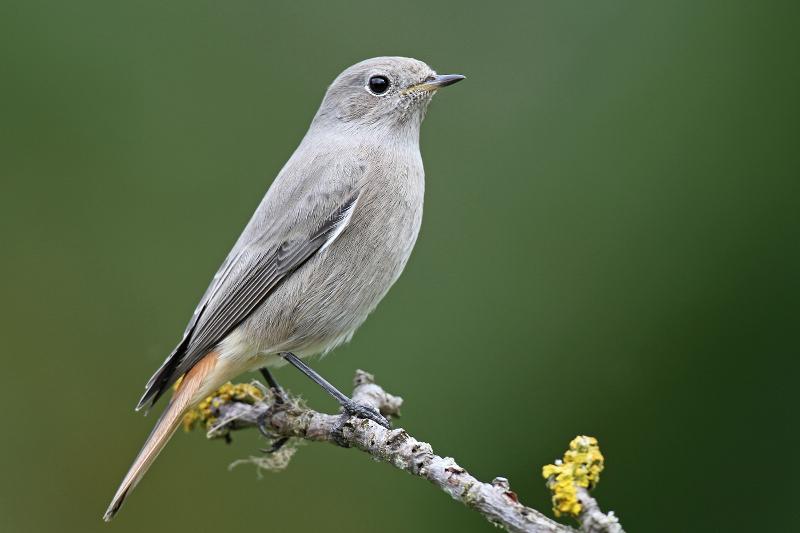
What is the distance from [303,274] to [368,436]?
992 mm

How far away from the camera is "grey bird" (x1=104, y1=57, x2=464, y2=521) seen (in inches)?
153

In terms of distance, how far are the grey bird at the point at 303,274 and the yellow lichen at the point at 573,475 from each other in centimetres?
146

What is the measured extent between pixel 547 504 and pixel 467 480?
222 centimetres

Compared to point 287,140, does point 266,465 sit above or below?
below

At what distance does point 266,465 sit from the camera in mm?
4082

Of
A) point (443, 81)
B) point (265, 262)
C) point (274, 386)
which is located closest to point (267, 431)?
point (274, 386)

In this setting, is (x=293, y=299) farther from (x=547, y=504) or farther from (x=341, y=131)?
(x=547, y=504)

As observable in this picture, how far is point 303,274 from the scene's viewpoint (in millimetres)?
3992

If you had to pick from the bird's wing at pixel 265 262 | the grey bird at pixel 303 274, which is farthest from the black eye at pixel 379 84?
the bird's wing at pixel 265 262

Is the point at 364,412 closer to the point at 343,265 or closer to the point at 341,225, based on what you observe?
the point at 343,265

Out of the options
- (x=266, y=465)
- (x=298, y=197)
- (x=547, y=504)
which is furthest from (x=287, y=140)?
(x=547, y=504)

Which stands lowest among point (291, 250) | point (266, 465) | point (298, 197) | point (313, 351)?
point (266, 465)

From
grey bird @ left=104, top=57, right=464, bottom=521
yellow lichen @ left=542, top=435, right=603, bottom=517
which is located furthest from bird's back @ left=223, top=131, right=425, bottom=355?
yellow lichen @ left=542, top=435, right=603, bottom=517

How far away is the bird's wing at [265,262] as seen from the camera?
393 cm
